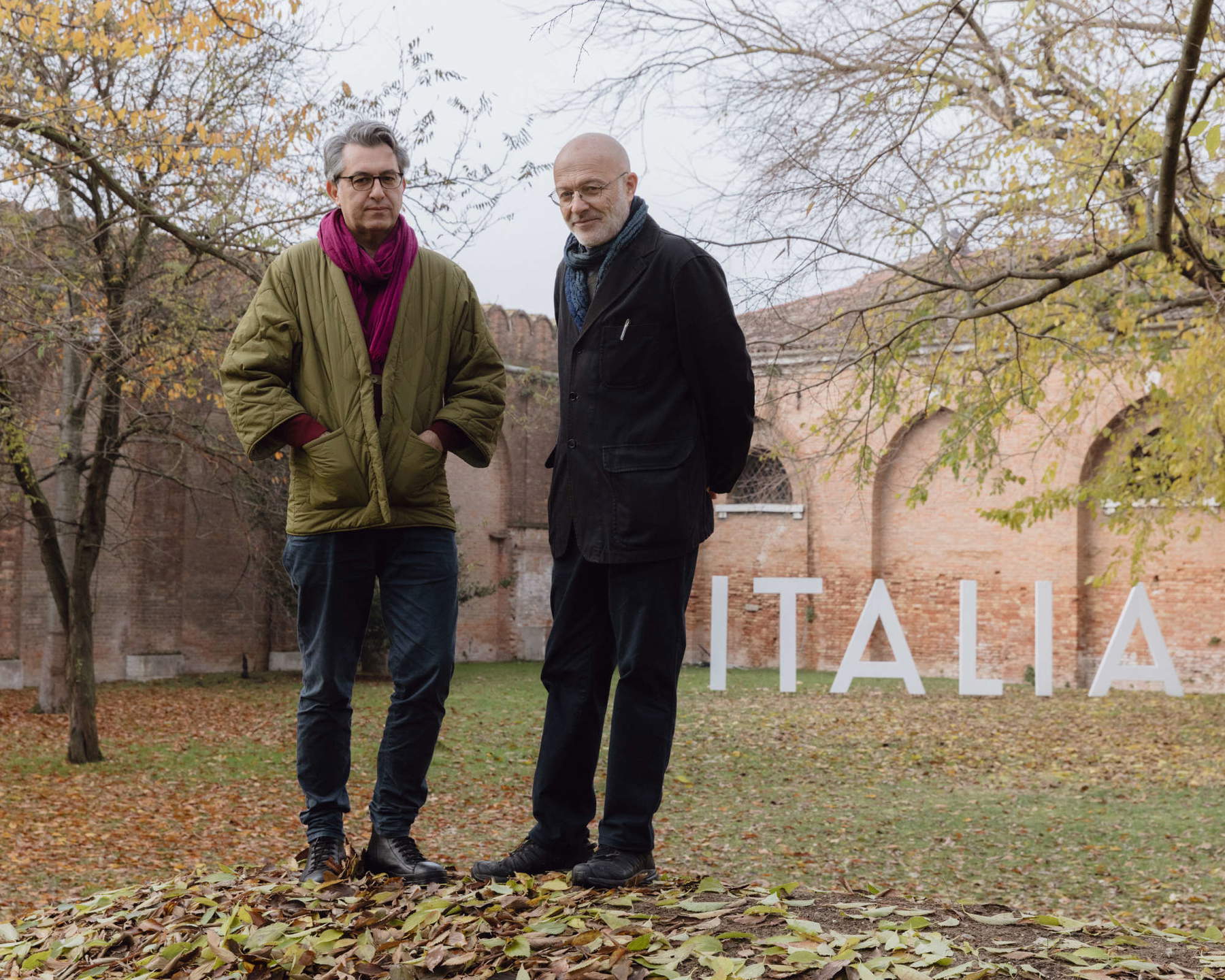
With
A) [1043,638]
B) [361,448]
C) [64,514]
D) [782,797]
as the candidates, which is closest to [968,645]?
[1043,638]

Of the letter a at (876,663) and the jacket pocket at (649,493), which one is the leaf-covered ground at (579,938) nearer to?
the jacket pocket at (649,493)

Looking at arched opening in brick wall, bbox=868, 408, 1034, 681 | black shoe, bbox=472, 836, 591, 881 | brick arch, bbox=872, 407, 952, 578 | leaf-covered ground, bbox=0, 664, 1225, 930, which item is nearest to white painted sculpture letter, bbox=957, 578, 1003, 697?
leaf-covered ground, bbox=0, 664, 1225, 930

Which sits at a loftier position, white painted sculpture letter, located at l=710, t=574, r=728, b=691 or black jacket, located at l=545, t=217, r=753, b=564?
black jacket, located at l=545, t=217, r=753, b=564

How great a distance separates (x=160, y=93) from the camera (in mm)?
10562

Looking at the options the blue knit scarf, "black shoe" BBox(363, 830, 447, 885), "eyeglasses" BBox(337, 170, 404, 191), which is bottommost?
"black shoe" BBox(363, 830, 447, 885)

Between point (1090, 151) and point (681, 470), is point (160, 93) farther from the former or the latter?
point (681, 470)

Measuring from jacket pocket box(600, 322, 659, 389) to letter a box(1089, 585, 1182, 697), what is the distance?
563 inches

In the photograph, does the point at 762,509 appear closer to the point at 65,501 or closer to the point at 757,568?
the point at 757,568

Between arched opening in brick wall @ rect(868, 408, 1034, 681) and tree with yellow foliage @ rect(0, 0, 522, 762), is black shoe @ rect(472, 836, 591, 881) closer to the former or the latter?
tree with yellow foliage @ rect(0, 0, 522, 762)

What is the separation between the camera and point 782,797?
1073cm

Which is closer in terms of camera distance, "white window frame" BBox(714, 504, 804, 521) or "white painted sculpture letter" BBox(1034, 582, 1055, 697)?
"white painted sculpture letter" BBox(1034, 582, 1055, 697)

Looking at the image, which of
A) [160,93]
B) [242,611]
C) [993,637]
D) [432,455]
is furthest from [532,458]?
[432,455]

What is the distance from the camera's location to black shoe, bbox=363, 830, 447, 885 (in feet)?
11.6

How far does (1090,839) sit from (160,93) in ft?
32.7
